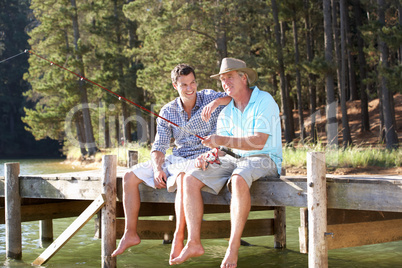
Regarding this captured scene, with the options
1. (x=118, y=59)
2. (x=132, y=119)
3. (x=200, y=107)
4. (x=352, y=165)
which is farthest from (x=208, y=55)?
(x=200, y=107)

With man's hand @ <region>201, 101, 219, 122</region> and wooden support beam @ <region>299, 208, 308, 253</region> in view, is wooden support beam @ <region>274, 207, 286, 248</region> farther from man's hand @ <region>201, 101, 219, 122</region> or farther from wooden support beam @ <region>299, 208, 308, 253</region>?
man's hand @ <region>201, 101, 219, 122</region>

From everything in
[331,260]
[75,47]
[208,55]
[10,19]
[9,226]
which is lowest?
[331,260]

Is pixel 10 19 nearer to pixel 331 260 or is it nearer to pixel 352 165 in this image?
pixel 352 165

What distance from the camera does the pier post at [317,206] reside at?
13.6ft

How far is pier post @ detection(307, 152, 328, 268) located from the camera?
4.15 meters

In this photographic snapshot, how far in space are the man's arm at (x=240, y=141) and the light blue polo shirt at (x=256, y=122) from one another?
6 centimetres

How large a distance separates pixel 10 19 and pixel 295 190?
50.6 m

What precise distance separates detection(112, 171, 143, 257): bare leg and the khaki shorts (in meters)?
0.74

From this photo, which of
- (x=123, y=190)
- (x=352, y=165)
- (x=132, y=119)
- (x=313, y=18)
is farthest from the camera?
(x=132, y=119)

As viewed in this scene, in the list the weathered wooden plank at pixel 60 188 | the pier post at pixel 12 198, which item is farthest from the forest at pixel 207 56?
the weathered wooden plank at pixel 60 188

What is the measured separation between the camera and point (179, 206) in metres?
4.40

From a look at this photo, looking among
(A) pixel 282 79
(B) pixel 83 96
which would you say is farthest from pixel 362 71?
(B) pixel 83 96

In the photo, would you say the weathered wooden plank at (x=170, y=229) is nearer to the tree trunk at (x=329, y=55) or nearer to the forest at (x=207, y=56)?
the forest at (x=207, y=56)

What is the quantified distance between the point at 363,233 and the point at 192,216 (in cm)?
178
